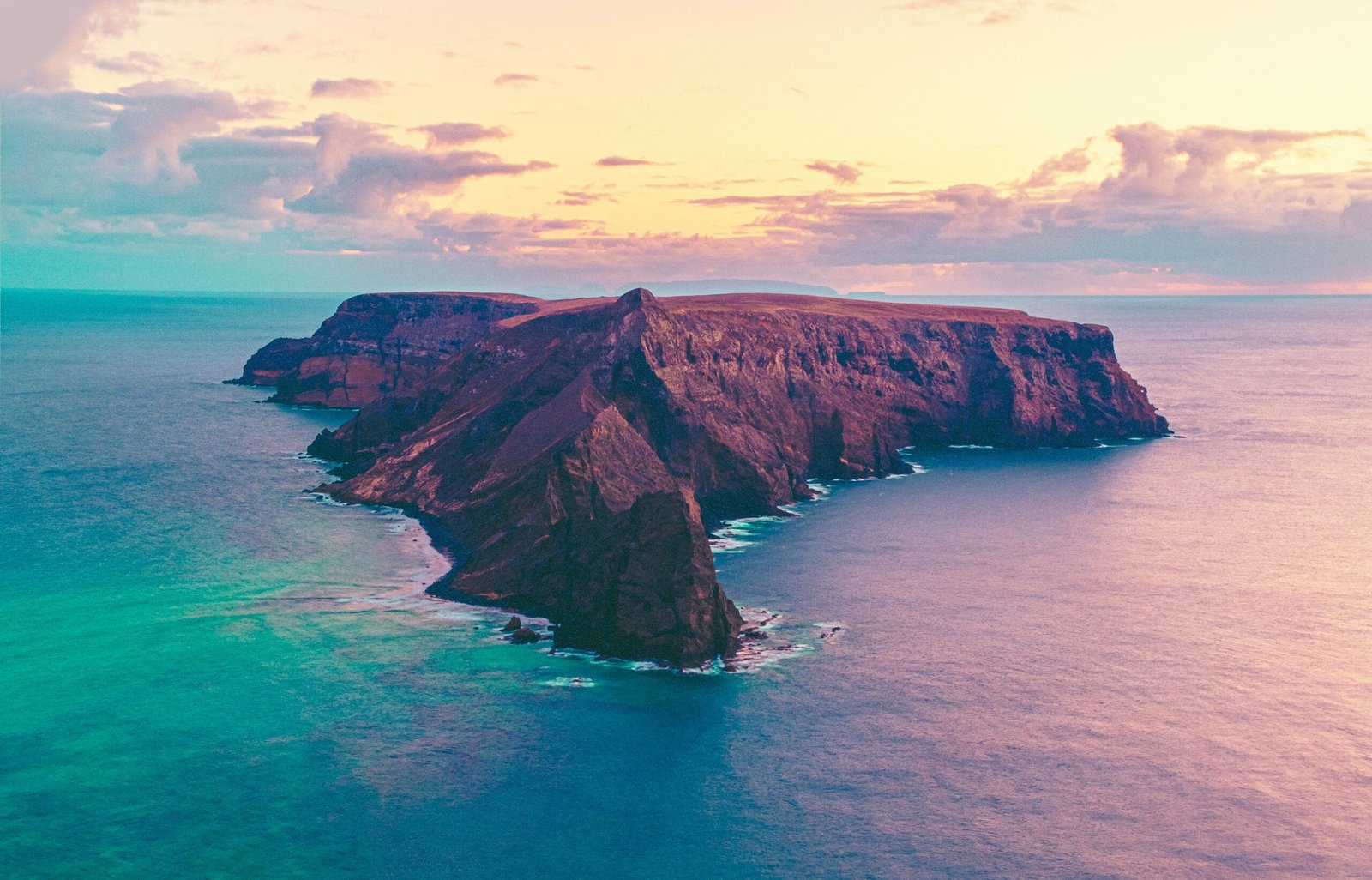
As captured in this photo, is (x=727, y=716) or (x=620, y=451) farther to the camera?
(x=620, y=451)

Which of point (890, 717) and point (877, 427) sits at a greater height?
point (877, 427)

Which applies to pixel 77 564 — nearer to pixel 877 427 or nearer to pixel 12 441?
pixel 12 441

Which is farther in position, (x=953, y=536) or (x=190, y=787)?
(x=953, y=536)

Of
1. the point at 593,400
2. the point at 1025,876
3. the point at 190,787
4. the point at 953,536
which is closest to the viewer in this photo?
the point at 1025,876

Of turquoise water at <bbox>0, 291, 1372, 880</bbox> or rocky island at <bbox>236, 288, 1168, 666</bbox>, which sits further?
rocky island at <bbox>236, 288, 1168, 666</bbox>

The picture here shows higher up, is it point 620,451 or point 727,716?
point 620,451

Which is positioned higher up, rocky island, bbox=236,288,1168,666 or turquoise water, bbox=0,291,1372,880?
rocky island, bbox=236,288,1168,666

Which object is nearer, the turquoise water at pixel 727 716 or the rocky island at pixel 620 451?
the turquoise water at pixel 727 716

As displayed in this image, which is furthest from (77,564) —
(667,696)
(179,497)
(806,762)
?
(806,762)
